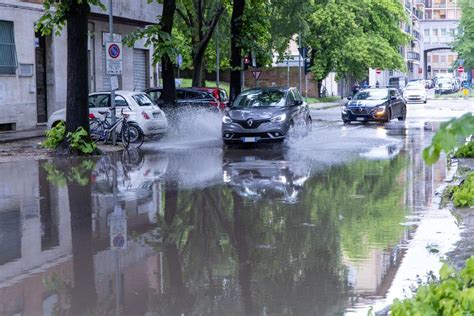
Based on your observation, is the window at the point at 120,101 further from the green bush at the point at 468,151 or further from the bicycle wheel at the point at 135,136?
the green bush at the point at 468,151

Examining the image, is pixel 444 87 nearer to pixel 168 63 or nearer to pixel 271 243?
pixel 168 63

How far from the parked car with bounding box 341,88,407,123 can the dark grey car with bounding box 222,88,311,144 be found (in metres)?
11.1

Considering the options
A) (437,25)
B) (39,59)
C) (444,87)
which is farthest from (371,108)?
(437,25)

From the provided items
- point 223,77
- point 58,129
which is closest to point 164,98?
point 58,129

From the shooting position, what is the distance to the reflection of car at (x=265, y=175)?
13478 mm

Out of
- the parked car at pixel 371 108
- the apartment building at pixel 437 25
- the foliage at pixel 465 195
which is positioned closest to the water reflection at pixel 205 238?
the foliage at pixel 465 195

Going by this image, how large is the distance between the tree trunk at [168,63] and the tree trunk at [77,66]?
677cm

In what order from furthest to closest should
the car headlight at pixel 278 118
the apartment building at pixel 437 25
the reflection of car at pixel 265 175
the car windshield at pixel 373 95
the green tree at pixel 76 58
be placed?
the apartment building at pixel 437 25 < the car windshield at pixel 373 95 < the car headlight at pixel 278 118 < the green tree at pixel 76 58 < the reflection of car at pixel 265 175

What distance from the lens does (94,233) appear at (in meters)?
10.2

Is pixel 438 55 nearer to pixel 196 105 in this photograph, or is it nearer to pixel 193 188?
pixel 196 105

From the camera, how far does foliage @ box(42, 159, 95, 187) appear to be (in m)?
15.7

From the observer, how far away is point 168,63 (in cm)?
2783

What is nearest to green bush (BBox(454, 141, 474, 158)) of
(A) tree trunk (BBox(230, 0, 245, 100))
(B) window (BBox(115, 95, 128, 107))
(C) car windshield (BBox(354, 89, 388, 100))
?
(B) window (BBox(115, 95, 128, 107))

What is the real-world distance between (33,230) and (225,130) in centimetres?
1307
